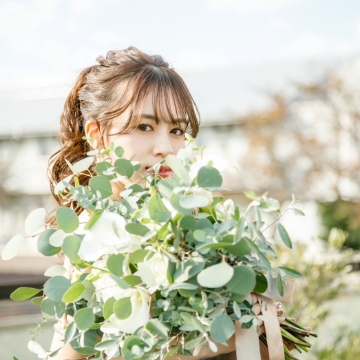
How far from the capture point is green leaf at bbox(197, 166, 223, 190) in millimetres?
1273

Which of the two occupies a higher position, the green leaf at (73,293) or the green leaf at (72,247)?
the green leaf at (72,247)

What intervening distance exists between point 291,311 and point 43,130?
934 inches

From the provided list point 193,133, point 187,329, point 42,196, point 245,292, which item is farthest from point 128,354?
point 42,196

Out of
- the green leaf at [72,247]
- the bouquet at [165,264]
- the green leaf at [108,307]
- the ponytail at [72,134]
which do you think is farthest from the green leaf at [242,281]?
the ponytail at [72,134]

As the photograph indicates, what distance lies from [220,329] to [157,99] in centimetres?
81

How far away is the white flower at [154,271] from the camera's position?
1.27 m

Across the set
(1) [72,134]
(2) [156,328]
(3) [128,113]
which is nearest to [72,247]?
(2) [156,328]

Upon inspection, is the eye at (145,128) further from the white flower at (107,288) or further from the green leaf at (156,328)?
the green leaf at (156,328)

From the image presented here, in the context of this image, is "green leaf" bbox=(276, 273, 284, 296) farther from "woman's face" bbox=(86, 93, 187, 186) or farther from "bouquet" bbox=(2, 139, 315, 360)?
"woman's face" bbox=(86, 93, 187, 186)

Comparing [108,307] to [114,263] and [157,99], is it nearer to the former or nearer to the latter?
[114,263]

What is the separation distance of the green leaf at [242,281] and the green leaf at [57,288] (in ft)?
1.26

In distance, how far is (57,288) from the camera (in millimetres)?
1438

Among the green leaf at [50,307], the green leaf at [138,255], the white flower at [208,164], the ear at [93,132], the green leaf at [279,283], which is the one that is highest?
the white flower at [208,164]

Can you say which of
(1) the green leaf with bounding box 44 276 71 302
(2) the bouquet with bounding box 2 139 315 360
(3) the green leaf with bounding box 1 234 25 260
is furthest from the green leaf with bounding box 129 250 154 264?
(3) the green leaf with bounding box 1 234 25 260
